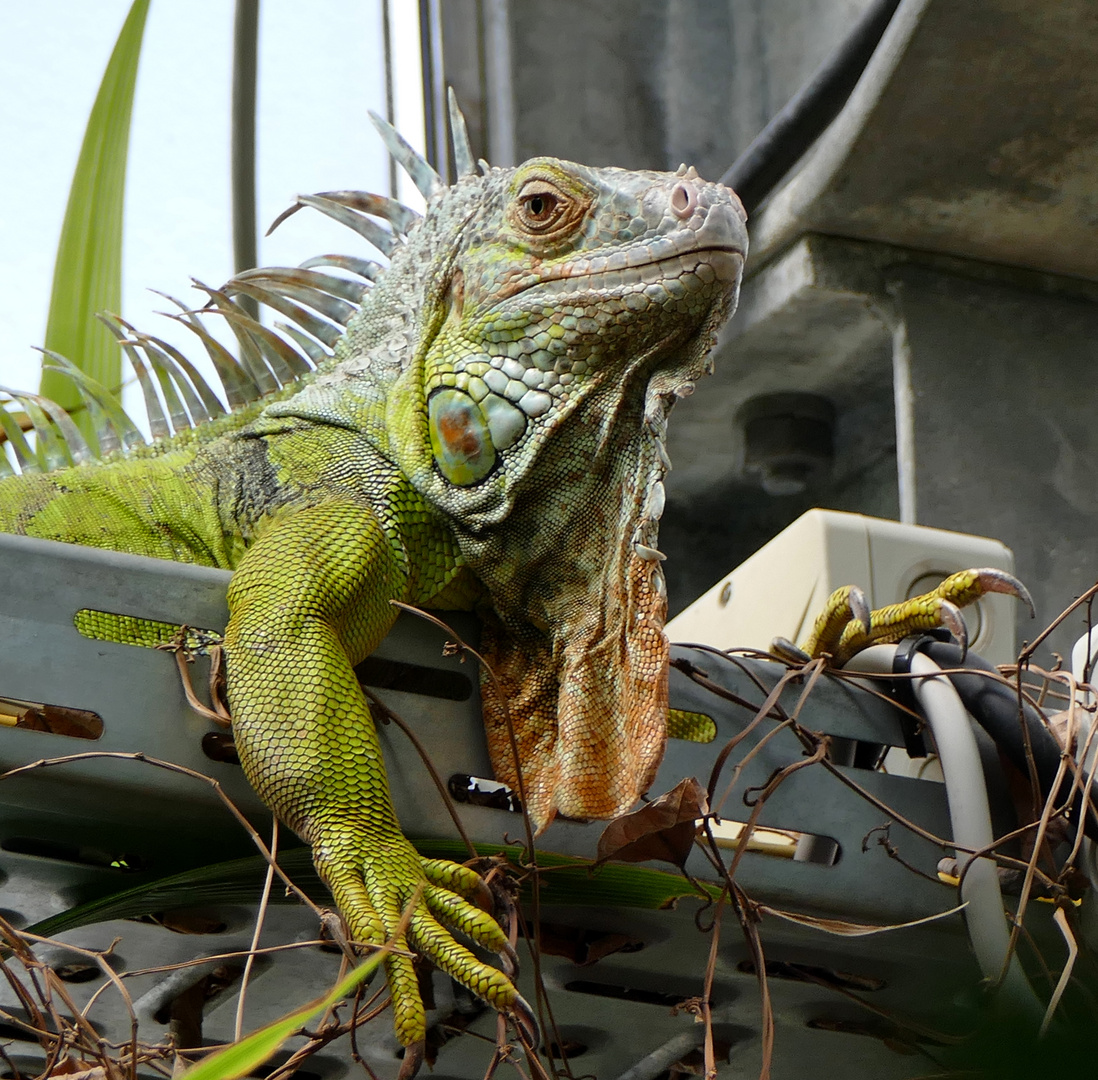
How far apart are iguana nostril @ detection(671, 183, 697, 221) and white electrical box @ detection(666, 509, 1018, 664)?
620mm

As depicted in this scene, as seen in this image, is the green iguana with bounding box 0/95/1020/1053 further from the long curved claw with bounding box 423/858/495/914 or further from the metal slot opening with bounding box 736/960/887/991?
the metal slot opening with bounding box 736/960/887/991

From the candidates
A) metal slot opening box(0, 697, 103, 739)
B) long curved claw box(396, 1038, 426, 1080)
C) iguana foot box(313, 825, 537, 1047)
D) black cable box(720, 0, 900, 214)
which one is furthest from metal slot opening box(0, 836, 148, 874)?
black cable box(720, 0, 900, 214)

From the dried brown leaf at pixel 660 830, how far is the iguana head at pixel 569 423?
0.18 metres

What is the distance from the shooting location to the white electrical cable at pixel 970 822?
4.03 feet

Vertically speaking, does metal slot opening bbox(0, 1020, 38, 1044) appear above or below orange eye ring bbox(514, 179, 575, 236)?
below

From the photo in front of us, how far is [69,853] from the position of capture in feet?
4.06

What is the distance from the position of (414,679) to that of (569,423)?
34cm

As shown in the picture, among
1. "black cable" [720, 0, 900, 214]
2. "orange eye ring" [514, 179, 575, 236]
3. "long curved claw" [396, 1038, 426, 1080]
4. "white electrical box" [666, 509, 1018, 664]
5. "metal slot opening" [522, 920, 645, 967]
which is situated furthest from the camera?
"black cable" [720, 0, 900, 214]

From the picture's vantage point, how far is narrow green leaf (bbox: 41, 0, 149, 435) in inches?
102

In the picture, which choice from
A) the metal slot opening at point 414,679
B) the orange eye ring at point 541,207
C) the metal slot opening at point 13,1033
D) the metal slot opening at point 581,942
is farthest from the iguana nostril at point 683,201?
the metal slot opening at point 13,1033

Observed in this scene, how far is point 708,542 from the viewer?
5133 millimetres

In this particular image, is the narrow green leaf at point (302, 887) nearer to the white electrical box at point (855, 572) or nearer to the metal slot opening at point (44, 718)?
the metal slot opening at point (44, 718)

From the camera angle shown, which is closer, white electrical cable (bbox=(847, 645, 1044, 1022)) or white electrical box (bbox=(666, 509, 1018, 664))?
white electrical cable (bbox=(847, 645, 1044, 1022))

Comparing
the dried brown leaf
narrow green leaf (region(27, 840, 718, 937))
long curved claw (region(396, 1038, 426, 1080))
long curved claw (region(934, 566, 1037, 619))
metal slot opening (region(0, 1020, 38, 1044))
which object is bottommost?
metal slot opening (region(0, 1020, 38, 1044))
